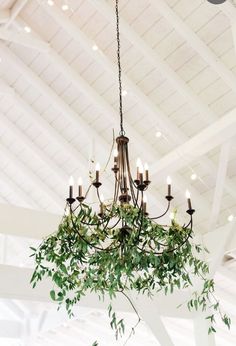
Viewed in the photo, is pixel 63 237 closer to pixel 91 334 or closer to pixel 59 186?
pixel 59 186

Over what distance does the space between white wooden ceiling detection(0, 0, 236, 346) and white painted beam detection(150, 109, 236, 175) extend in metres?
0.01

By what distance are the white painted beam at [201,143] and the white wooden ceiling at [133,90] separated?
1cm

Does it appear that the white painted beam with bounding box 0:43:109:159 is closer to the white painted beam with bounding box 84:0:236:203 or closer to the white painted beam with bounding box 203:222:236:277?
the white painted beam with bounding box 84:0:236:203

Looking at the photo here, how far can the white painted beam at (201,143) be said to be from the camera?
524cm

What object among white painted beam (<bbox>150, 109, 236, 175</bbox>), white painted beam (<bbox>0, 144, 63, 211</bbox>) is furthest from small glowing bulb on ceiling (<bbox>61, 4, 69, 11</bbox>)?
white painted beam (<bbox>0, 144, 63, 211</bbox>)

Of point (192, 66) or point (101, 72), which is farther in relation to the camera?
point (101, 72)

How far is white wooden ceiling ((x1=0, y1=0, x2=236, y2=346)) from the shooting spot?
18.0ft

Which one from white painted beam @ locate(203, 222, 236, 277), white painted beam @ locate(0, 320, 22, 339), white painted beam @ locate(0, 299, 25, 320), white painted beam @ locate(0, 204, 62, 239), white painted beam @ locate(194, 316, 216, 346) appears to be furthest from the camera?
white painted beam @ locate(0, 299, 25, 320)

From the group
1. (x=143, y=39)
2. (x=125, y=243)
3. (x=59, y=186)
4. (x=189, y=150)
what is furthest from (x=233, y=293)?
(x=125, y=243)

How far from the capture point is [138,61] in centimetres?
602

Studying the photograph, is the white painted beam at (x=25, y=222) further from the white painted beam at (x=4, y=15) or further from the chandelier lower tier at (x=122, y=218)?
the chandelier lower tier at (x=122, y=218)

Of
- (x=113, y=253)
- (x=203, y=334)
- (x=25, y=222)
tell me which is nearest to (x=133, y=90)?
(x=25, y=222)

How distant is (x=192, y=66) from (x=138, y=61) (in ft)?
1.95

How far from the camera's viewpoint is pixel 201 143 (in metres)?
5.53
